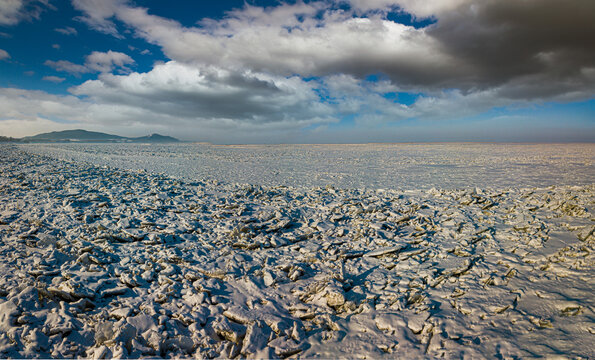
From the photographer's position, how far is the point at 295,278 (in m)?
4.86

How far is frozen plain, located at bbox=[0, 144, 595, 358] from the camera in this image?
3320mm

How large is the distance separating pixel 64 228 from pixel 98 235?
4.18 feet

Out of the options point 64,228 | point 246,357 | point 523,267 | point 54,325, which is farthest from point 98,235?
point 523,267

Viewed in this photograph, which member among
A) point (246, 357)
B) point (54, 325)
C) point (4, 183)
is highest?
point (4, 183)

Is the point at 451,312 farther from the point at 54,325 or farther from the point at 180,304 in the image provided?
the point at 54,325

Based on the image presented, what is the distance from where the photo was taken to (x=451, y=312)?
151 inches

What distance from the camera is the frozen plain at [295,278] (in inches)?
131

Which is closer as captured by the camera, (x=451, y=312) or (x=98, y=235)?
(x=451, y=312)

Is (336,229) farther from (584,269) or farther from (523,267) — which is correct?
(584,269)

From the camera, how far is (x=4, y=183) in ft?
37.6

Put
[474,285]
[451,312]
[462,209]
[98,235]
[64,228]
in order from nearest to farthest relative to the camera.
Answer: [451,312], [474,285], [98,235], [64,228], [462,209]

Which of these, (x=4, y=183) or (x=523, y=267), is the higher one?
(x=4, y=183)

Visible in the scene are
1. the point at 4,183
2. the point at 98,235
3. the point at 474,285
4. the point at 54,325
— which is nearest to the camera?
the point at 54,325

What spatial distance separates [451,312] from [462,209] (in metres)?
5.56
